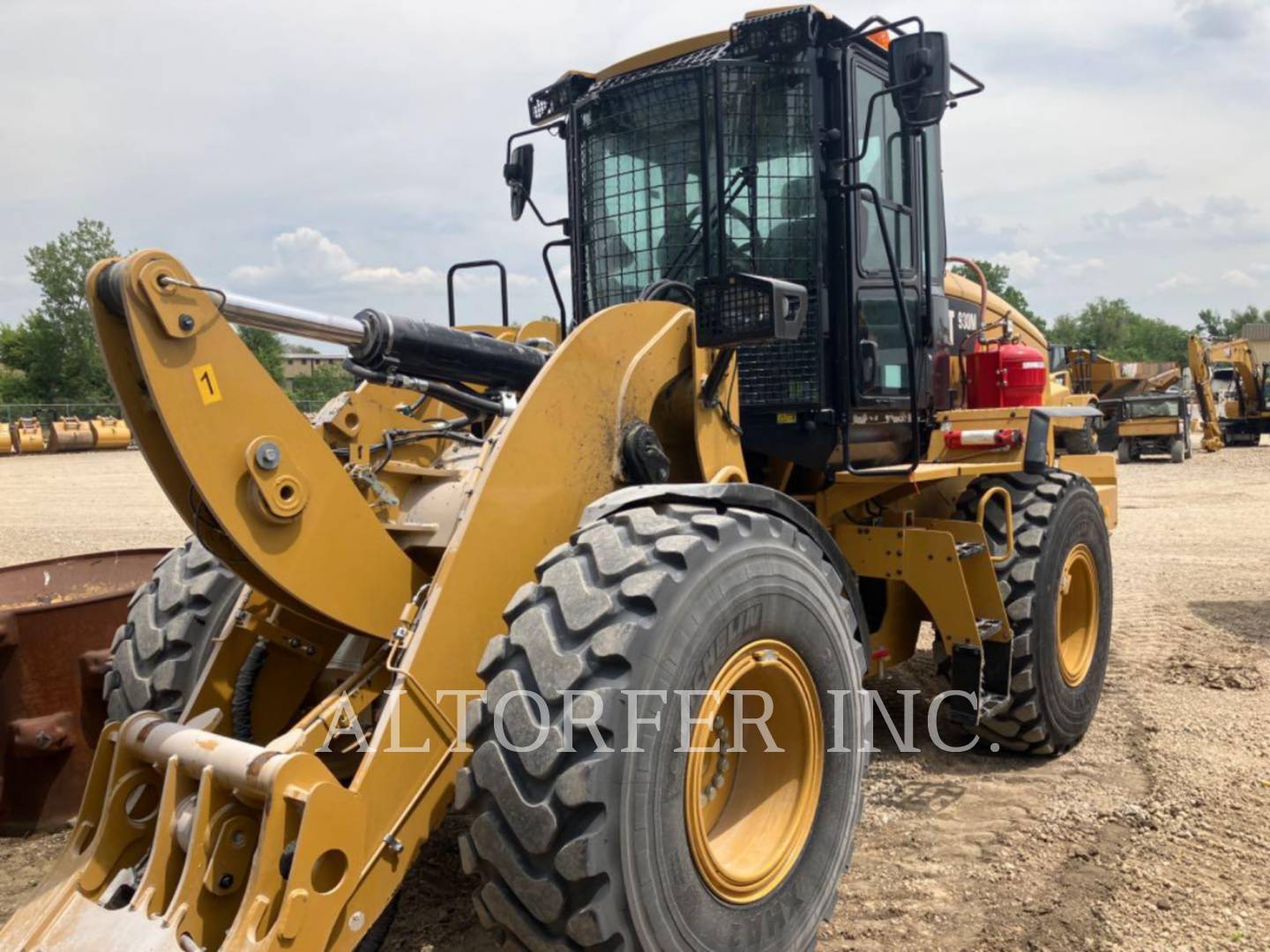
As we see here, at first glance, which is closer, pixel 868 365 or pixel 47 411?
pixel 868 365

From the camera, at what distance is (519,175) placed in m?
4.70

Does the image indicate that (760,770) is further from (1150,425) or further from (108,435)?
(108,435)

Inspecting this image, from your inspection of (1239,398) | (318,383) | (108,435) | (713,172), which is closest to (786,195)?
(713,172)

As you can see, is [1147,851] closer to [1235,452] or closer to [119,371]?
[119,371]

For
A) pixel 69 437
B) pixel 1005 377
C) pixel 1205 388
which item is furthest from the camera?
pixel 69 437

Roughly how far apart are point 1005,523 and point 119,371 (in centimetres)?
381

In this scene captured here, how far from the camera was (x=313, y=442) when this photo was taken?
2572mm

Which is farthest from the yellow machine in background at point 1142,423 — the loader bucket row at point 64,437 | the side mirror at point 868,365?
the loader bucket row at point 64,437

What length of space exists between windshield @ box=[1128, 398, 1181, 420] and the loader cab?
22.3 meters

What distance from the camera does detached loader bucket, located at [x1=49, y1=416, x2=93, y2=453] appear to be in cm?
3484

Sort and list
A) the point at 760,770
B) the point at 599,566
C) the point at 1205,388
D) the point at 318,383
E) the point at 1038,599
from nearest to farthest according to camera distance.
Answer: the point at 599,566
the point at 760,770
the point at 1038,599
the point at 1205,388
the point at 318,383

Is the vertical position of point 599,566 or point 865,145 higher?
point 865,145

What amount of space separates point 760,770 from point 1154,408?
24291 mm

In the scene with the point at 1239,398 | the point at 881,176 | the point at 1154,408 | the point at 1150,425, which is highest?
the point at 881,176
